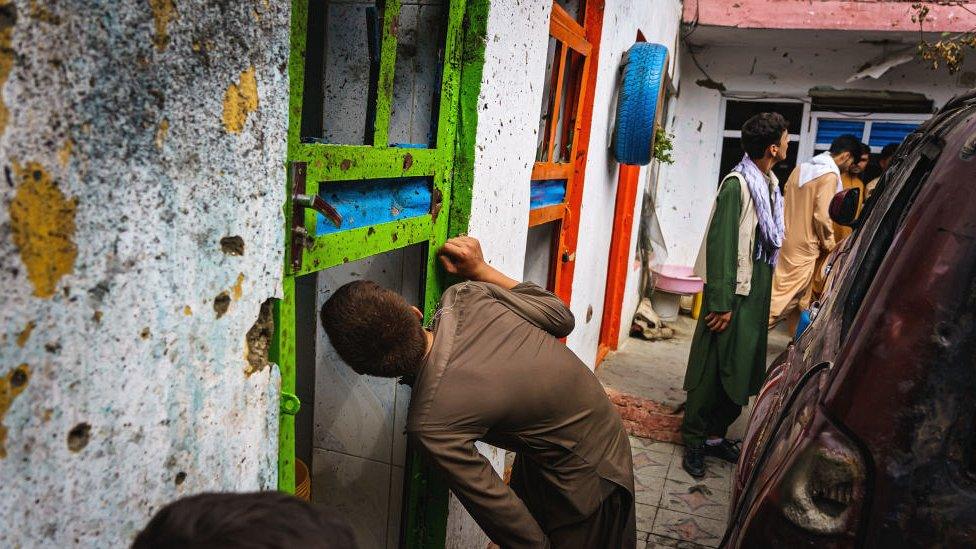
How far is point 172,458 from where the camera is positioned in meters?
1.09

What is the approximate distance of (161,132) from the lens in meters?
0.98

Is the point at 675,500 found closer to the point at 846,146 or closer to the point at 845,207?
the point at 845,207

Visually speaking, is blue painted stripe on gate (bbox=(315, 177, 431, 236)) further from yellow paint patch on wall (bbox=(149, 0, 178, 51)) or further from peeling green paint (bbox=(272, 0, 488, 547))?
yellow paint patch on wall (bbox=(149, 0, 178, 51))

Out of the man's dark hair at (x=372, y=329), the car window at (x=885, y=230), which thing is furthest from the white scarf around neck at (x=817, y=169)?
the man's dark hair at (x=372, y=329)

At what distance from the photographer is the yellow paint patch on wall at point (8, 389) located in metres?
0.80

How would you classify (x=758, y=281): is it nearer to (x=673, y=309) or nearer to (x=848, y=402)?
(x=848, y=402)

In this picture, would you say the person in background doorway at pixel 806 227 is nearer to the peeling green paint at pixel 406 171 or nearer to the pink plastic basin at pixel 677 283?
the pink plastic basin at pixel 677 283

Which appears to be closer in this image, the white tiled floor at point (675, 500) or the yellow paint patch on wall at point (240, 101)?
the yellow paint patch on wall at point (240, 101)

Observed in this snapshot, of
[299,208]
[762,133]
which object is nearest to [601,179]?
[762,133]

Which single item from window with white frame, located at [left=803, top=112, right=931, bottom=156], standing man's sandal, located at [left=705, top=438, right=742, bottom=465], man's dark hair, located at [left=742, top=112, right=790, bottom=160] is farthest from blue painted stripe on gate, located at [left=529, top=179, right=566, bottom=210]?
window with white frame, located at [left=803, top=112, right=931, bottom=156]

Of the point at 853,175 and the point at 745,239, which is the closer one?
the point at 745,239

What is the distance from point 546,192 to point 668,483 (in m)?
1.80

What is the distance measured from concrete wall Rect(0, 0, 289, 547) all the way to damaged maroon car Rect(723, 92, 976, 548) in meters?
1.11

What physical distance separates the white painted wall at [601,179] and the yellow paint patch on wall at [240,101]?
317 centimetres
